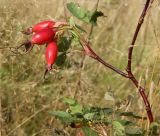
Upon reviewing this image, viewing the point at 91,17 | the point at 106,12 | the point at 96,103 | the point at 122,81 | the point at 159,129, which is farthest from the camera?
the point at 106,12

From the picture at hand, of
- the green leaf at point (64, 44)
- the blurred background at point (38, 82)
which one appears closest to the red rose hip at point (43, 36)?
the green leaf at point (64, 44)

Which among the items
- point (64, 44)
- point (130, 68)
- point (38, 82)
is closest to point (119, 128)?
point (130, 68)

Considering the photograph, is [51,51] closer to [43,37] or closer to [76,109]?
[43,37]

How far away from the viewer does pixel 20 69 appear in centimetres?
277

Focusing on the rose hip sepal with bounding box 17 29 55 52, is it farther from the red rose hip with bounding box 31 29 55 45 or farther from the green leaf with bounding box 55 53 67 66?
the green leaf with bounding box 55 53 67 66

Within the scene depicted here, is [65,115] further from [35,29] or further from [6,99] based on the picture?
[6,99]

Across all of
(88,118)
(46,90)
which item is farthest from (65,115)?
(46,90)

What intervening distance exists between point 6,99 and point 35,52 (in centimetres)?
43

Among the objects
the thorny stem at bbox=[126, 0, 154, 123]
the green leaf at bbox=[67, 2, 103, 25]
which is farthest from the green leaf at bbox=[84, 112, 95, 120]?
the green leaf at bbox=[67, 2, 103, 25]

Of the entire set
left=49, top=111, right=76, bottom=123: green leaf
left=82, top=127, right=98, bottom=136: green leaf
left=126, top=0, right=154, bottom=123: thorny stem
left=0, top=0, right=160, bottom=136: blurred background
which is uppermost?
left=126, top=0, right=154, bottom=123: thorny stem

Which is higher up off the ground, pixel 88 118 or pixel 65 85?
pixel 88 118

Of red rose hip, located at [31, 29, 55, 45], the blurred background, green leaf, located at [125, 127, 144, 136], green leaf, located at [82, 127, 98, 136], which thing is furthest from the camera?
the blurred background

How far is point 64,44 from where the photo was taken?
155cm

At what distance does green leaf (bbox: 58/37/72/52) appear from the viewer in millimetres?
1535
